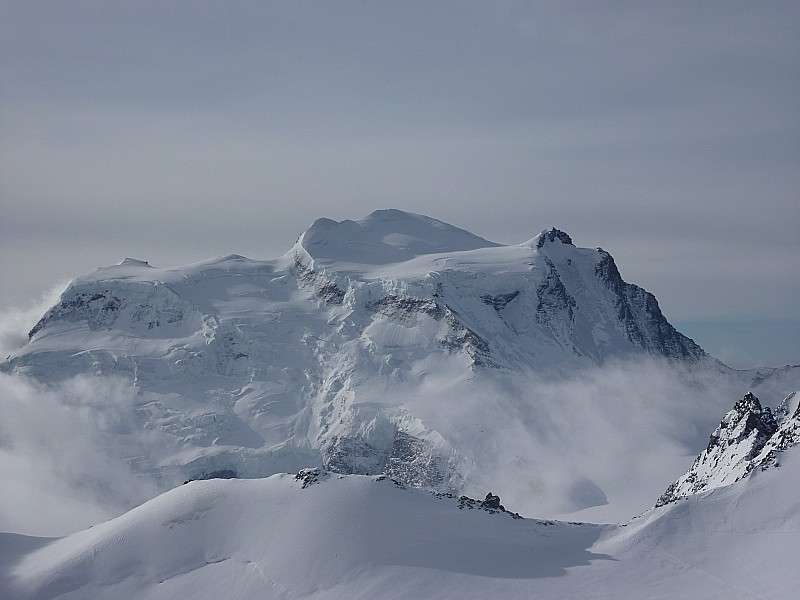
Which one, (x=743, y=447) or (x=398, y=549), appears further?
(x=743, y=447)

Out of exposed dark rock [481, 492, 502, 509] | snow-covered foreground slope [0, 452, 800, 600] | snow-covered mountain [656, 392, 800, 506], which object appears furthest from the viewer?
exposed dark rock [481, 492, 502, 509]

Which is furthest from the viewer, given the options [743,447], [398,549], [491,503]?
[743,447]

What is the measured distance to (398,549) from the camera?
10375cm

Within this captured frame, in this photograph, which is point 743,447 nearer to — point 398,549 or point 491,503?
point 491,503

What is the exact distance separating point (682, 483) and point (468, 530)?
137ft

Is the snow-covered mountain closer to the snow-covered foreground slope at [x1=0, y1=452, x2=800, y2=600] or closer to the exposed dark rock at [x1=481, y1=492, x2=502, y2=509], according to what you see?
the snow-covered foreground slope at [x1=0, y1=452, x2=800, y2=600]

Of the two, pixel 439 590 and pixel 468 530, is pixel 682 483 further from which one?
pixel 439 590

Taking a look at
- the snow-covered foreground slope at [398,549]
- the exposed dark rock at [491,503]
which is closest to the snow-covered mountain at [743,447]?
the snow-covered foreground slope at [398,549]

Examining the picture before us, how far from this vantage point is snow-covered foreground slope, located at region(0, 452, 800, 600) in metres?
96.6

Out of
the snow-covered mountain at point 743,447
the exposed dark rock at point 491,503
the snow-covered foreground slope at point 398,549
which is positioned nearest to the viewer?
the snow-covered foreground slope at point 398,549

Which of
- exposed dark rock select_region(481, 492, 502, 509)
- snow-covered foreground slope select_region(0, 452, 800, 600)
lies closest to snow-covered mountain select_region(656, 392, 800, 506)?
snow-covered foreground slope select_region(0, 452, 800, 600)

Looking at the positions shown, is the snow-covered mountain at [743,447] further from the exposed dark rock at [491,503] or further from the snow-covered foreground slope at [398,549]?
the exposed dark rock at [491,503]

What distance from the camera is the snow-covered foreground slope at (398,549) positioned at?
96625mm

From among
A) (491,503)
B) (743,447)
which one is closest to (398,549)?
(491,503)
